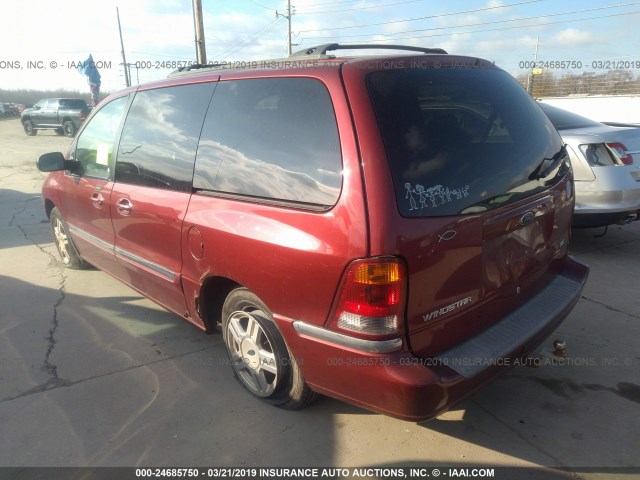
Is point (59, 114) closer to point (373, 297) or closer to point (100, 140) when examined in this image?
point (100, 140)

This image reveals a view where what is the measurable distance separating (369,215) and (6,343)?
10.4 feet

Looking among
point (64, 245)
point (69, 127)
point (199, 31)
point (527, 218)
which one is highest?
point (199, 31)

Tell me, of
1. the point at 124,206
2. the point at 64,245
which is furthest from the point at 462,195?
the point at 64,245

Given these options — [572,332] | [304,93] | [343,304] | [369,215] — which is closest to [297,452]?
[343,304]

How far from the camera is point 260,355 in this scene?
2.61m

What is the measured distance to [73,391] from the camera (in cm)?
287

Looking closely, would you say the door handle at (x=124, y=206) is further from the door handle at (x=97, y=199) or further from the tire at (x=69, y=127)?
the tire at (x=69, y=127)

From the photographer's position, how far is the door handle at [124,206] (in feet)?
10.7

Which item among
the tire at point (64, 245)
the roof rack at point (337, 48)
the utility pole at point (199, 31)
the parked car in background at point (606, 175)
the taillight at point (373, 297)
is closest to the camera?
the taillight at point (373, 297)

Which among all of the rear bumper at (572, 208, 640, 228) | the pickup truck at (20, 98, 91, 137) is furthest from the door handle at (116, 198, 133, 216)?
the pickup truck at (20, 98, 91, 137)

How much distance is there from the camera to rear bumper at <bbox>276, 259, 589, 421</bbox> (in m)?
1.91

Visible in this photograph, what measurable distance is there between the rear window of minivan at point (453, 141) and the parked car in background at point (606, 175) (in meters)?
2.64

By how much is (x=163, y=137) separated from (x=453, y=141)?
1890 millimetres

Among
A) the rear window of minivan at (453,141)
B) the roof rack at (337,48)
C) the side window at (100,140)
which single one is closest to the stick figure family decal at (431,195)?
the rear window of minivan at (453,141)
